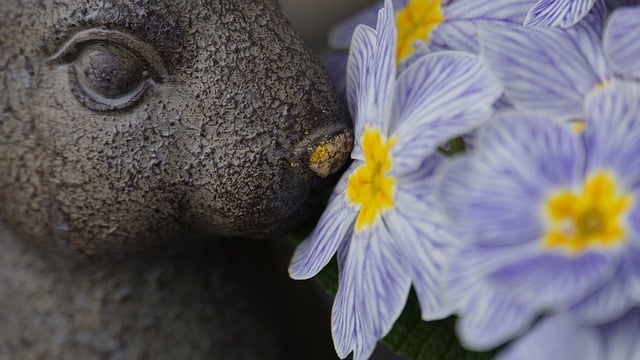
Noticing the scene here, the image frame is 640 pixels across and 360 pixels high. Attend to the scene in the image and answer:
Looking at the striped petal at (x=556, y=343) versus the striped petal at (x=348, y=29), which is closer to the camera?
the striped petal at (x=556, y=343)

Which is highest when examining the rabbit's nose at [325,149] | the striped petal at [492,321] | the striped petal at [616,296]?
the rabbit's nose at [325,149]

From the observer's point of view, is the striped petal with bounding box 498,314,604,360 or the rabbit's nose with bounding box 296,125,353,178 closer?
the striped petal with bounding box 498,314,604,360

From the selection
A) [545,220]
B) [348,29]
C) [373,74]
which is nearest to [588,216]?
[545,220]

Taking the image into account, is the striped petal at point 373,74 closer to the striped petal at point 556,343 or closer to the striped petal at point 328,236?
the striped petal at point 328,236

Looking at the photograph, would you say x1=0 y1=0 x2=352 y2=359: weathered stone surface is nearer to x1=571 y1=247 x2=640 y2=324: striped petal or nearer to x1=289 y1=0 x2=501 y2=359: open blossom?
x1=289 y1=0 x2=501 y2=359: open blossom

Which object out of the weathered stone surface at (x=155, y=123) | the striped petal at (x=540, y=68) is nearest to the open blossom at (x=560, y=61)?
the striped petal at (x=540, y=68)

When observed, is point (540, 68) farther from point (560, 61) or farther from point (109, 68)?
point (109, 68)

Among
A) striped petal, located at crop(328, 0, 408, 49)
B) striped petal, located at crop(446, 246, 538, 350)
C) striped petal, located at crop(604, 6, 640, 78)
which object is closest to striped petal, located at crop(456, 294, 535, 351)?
striped petal, located at crop(446, 246, 538, 350)
